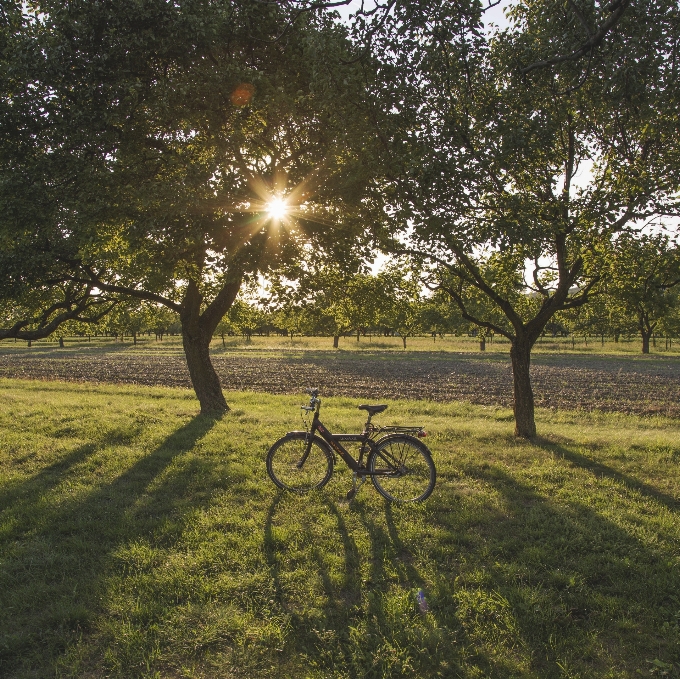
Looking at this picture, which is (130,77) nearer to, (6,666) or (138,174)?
(138,174)

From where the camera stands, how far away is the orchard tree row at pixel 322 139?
272 inches

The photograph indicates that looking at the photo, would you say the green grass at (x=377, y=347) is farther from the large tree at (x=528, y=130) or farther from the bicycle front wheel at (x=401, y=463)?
the bicycle front wheel at (x=401, y=463)

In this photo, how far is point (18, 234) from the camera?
9.95 metres

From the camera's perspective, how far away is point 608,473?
862cm

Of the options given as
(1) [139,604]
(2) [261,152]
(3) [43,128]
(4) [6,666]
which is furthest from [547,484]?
(3) [43,128]

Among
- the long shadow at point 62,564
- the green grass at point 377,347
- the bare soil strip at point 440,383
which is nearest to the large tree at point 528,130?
the long shadow at point 62,564

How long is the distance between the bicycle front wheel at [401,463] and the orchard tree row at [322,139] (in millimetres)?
3370

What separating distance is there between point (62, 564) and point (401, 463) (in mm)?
4563

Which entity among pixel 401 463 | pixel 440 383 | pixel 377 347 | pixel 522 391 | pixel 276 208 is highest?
pixel 276 208

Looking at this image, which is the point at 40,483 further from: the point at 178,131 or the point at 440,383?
the point at 440,383

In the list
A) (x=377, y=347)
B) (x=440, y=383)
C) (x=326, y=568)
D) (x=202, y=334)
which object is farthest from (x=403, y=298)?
(x=377, y=347)

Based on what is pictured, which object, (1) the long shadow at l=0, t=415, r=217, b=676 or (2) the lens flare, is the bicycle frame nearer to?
(1) the long shadow at l=0, t=415, r=217, b=676

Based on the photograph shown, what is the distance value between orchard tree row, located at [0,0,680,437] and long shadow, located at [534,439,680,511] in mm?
1634

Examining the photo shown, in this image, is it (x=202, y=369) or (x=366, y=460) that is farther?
(x=202, y=369)
